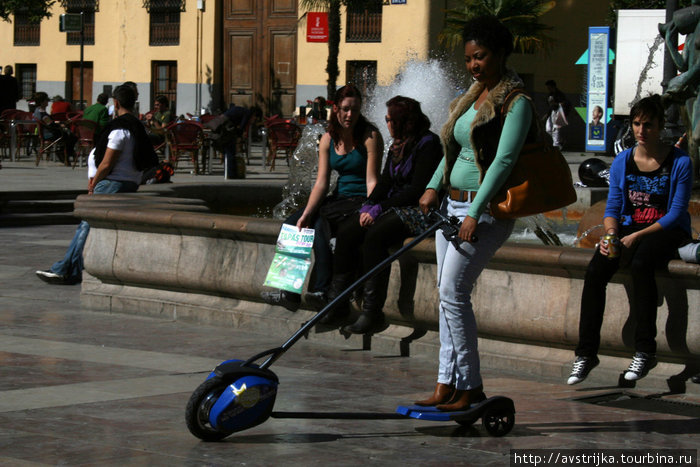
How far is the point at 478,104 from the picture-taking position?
6.02 m

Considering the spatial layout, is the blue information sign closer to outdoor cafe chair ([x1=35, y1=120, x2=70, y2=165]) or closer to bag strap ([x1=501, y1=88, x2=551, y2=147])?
outdoor cafe chair ([x1=35, y1=120, x2=70, y2=165])

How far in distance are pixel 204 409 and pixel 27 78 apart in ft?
152

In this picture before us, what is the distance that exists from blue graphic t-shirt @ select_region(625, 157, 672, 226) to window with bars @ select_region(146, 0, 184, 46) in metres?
39.1

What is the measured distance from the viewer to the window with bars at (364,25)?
4181 cm

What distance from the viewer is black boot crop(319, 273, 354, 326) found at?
8297 millimetres

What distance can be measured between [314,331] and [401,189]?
1.23 meters

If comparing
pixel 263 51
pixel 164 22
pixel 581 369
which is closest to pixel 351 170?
pixel 581 369

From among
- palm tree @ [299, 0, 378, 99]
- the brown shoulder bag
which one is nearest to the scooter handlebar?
the brown shoulder bag

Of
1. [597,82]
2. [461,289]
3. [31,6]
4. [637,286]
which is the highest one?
[31,6]

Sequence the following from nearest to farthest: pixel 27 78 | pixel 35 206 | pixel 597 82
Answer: pixel 35 206 → pixel 597 82 → pixel 27 78

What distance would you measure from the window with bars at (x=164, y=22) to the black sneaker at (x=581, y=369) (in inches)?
1552

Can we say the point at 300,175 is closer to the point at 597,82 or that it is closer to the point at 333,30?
the point at 597,82

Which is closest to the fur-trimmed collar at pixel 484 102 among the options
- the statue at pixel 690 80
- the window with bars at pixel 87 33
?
the statue at pixel 690 80

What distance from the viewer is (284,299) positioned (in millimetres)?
8703
